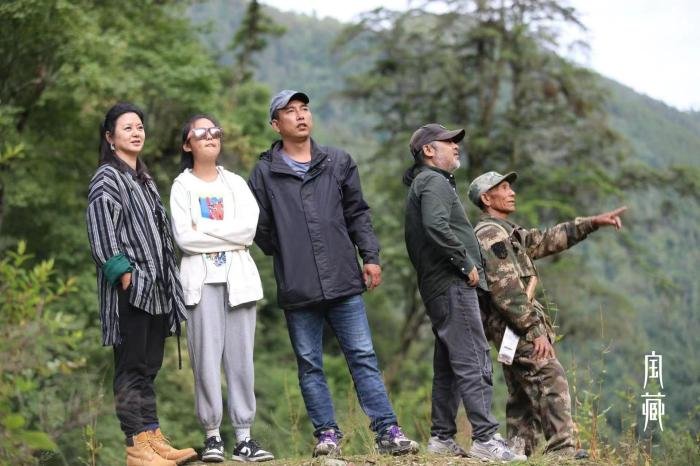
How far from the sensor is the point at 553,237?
608 centimetres

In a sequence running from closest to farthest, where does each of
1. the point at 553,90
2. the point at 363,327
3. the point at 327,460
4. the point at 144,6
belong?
the point at 327,460
the point at 363,327
the point at 144,6
the point at 553,90

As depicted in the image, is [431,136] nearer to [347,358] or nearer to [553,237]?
[553,237]

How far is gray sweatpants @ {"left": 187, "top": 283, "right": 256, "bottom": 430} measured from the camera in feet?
17.5

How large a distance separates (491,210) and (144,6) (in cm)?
1241

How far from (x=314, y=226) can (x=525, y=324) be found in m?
1.29

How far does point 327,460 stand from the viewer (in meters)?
5.18

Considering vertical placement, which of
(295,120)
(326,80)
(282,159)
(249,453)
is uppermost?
(326,80)

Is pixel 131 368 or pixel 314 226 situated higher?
pixel 314 226

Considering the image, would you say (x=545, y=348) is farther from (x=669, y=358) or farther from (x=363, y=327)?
(x=669, y=358)

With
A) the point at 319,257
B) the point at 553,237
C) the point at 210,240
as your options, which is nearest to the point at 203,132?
the point at 210,240

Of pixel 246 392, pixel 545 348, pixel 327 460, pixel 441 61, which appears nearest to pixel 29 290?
pixel 246 392

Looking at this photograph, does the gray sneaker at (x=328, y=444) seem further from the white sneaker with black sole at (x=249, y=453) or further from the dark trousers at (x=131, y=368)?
the dark trousers at (x=131, y=368)

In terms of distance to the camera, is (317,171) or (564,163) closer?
(317,171)

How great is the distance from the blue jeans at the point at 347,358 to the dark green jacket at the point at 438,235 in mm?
434
